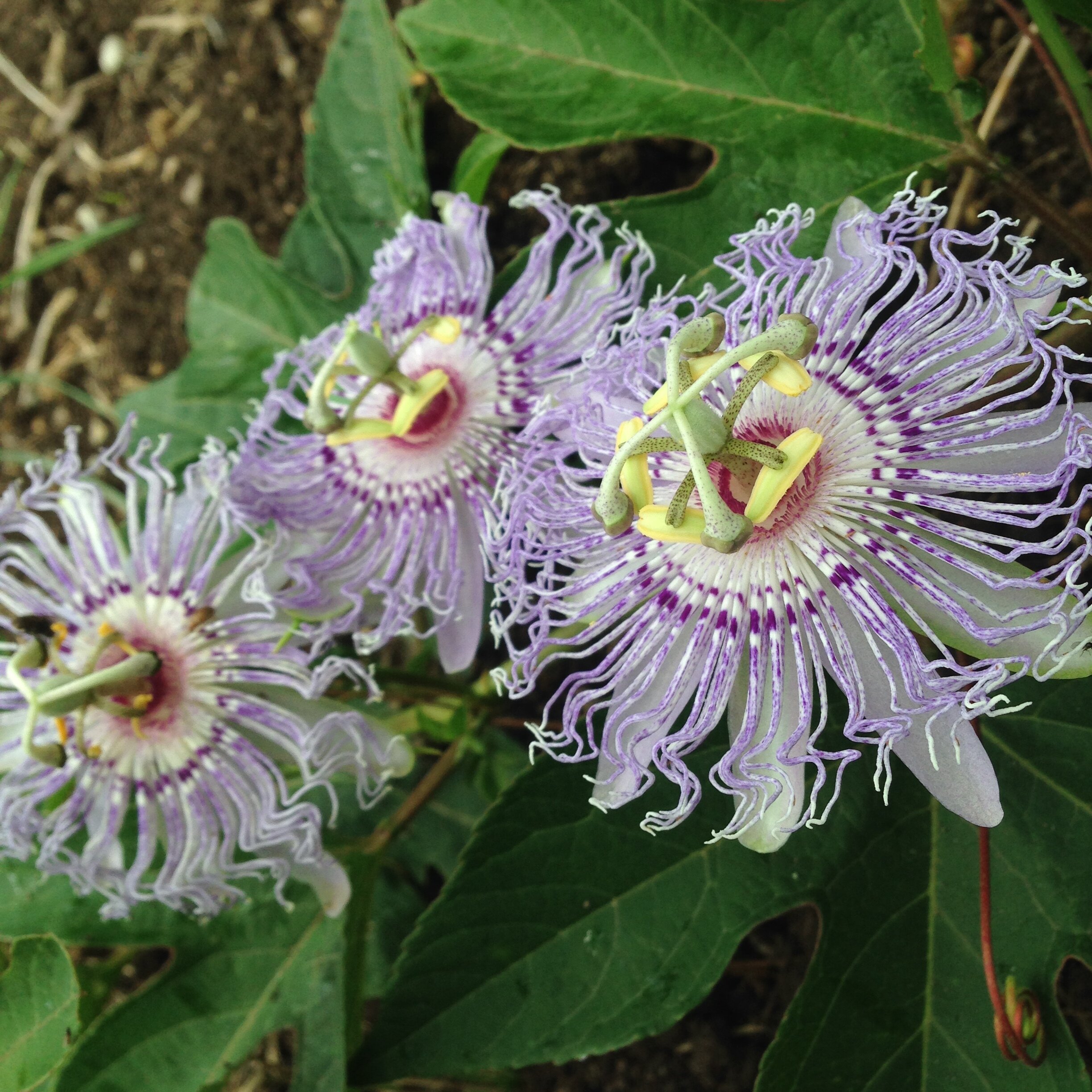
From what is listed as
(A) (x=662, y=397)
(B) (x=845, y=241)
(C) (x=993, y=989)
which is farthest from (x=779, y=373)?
(C) (x=993, y=989)

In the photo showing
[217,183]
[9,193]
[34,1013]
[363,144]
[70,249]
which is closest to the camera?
[34,1013]

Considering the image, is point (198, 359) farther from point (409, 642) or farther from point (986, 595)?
point (986, 595)

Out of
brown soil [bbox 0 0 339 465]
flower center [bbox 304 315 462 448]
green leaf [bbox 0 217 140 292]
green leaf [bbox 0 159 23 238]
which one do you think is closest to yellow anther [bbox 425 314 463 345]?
flower center [bbox 304 315 462 448]

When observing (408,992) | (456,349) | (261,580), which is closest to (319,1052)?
(408,992)

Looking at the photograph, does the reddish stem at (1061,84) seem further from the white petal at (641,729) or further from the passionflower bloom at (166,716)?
the passionflower bloom at (166,716)

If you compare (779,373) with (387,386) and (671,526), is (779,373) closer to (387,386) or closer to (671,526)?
(671,526)

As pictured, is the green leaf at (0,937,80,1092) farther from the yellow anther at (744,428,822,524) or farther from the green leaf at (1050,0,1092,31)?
the green leaf at (1050,0,1092,31)
